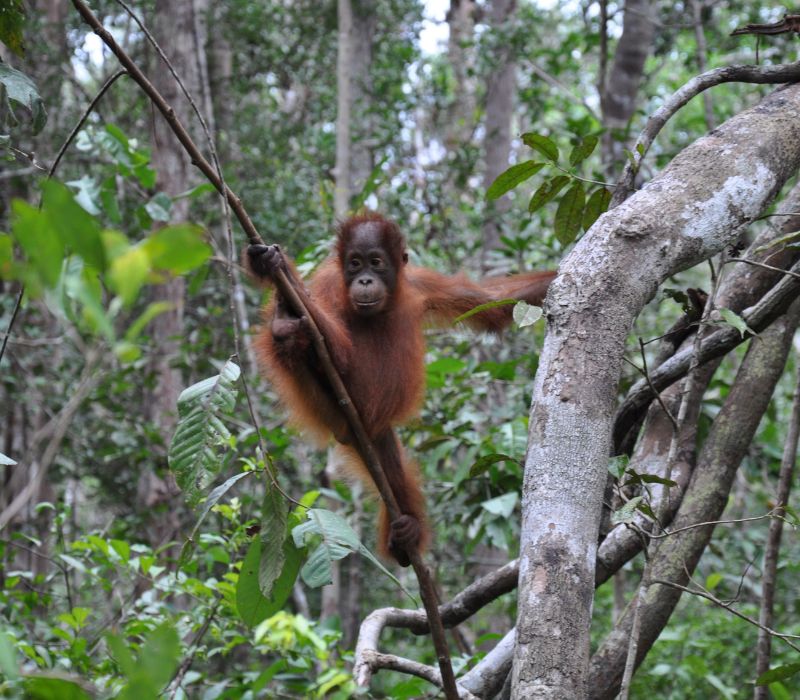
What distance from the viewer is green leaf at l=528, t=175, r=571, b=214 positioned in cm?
259

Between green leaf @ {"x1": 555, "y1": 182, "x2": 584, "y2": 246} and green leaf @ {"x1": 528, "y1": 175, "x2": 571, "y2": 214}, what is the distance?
0.19 ft

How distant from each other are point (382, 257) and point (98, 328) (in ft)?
10.2

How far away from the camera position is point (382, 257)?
388 cm

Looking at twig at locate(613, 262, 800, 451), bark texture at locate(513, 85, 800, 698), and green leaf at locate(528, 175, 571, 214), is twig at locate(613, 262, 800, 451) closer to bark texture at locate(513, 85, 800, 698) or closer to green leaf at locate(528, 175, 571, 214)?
bark texture at locate(513, 85, 800, 698)

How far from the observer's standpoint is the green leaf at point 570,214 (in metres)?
2.68

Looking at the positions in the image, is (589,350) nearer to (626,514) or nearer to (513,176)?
→ (626,514)

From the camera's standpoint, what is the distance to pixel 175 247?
31.2 inches

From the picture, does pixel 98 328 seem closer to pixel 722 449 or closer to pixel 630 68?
pixel 722 449

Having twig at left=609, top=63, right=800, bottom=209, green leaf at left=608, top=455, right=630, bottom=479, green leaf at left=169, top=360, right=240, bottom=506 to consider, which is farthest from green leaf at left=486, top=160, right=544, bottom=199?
green leaf at left=169, top=360, right=240, bottom=506

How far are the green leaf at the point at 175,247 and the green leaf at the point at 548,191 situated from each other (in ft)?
6.23

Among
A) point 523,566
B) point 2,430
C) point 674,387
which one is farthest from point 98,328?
point 2,430

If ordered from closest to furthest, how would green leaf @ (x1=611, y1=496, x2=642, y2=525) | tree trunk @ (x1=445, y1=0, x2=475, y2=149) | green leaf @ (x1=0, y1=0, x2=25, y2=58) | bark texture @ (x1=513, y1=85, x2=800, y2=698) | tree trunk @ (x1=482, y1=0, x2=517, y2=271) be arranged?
bark texture @ (x1=513, y1=85, x2=800, y2=698), green leaf @ (x1=611, y1=496, x2=642, y2=525), green leaf @ (x1=0, y1=0, x2=25, y2=58), tree trunk @ (x1=482, y1=0, x2=517, y2=271), tree trunk @ (x1=445, y1=0, x2=475, y2=149)

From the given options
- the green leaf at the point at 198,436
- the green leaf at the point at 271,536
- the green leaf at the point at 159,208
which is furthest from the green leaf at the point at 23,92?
the green leaf at the point at 159,208

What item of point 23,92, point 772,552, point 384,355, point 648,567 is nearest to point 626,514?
point 648,567
